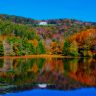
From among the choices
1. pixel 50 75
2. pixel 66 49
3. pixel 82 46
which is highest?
pixel 82 46

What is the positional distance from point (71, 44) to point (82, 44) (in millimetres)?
4285

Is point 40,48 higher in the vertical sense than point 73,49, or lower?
higher

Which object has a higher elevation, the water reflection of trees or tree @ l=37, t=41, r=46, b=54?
tree @ l=37, t=41, r=46, b=54

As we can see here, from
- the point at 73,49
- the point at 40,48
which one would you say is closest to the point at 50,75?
the point at 73,49

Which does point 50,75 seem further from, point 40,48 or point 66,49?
point 40,48

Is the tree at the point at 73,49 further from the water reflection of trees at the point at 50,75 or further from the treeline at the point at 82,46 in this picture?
the water reflection of trees at the point at 50,75

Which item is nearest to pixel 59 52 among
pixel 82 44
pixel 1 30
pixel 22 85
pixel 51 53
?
pixel 51 53

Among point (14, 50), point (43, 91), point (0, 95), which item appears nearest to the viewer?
point (0, 95)

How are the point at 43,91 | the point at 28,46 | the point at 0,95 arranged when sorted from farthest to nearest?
the point at 28,46 → the point at 43,91 → the point at 0,95

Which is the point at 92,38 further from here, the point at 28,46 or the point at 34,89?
the point at 34,89

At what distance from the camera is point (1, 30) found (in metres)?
198

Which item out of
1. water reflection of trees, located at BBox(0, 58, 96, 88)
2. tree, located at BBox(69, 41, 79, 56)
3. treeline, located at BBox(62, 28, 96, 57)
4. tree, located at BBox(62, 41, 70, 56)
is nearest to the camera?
water reflection of trees, located at BBox(0, 58, 96, 88)

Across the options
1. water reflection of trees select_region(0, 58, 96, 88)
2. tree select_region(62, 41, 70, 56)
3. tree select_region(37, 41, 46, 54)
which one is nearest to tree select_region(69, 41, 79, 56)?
tree select_region(62, 41, 70, 56)

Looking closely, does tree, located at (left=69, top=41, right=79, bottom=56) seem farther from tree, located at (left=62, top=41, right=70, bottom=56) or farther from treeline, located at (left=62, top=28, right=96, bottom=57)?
tree, located at (left=62, top=41, right=70, bottom=56)
